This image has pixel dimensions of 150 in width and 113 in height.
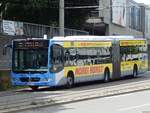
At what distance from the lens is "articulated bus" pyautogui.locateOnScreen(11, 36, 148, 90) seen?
29.7 m

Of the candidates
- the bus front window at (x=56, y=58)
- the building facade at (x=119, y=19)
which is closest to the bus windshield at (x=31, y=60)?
the bus front window at (x=56, y=58)

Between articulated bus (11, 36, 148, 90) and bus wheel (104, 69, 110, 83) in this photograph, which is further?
bus wheel (104, 69, 110, 83)

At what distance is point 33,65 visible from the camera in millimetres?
29703

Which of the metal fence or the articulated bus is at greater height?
the metal fence

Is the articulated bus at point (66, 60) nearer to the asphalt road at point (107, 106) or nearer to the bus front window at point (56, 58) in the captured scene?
the bus front window at point (56, 58)

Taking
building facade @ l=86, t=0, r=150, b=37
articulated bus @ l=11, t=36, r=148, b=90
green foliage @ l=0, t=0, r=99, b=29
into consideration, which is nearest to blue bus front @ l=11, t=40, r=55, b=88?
articulated bus @ l=11, t=36, r=148, b=90

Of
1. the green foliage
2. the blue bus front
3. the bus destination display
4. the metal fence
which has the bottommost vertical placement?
the blue bus front

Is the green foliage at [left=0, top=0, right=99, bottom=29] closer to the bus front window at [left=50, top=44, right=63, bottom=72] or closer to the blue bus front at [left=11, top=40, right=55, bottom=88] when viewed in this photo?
the bus front window at [left=50, top=44, right=63, bottom=72]

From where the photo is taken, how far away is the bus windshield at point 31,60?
29686 mm

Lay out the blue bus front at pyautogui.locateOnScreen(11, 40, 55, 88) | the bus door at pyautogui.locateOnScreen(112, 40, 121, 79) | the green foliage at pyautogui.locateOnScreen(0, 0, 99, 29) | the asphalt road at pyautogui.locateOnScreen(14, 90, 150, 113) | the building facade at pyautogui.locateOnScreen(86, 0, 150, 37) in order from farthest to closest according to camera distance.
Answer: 1. the building facade at pyautogui.locateOnScreen(86, 0, 150, 37)
2. the green foliage at pyautogui.locateOnScreen(0, 0, 99, 29)
3. the bus door at pyautogui.locateOnScreen(112, 40, 121, 79)
4. the blue bus front at pyautogui.locateOnScreen(11, 40, 55, 88)
5. the asphalt road at pyautogui.locateOnScreen(14, 90, 150, 113)

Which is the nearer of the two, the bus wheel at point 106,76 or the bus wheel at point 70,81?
the bus wheel at point 70,81

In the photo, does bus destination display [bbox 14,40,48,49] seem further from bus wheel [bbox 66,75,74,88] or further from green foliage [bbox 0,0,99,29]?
green foliage [bbox 0,0,99,29]


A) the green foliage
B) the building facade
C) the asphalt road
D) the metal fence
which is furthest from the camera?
the building facade

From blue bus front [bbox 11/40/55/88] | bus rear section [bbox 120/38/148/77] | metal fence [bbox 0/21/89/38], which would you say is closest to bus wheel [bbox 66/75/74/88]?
blue bus front [bbox 11/40/55/88]
